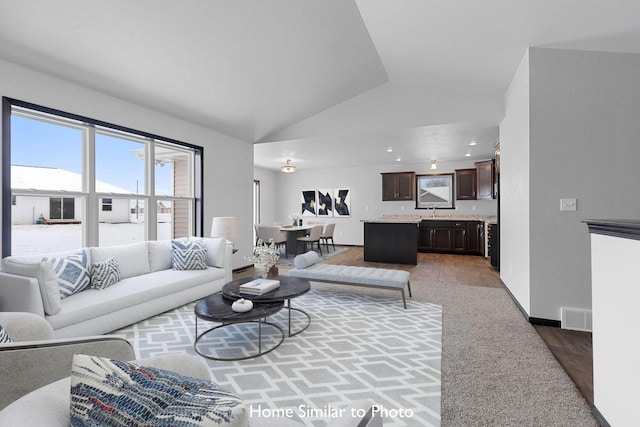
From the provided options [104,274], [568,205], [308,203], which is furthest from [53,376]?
[308,203]

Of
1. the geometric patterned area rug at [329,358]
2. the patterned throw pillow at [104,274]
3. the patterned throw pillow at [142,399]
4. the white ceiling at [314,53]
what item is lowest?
the geometric patterned area rug at [329,358]

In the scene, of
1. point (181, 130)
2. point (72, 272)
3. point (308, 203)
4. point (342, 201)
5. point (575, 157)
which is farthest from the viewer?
point (308, 203)

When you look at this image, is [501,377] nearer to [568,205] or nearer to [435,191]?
[568,205]

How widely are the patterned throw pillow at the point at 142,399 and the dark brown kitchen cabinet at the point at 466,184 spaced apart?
8295mm

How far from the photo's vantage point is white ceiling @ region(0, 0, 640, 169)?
254 centimetres

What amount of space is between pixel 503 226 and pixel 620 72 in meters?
2.17

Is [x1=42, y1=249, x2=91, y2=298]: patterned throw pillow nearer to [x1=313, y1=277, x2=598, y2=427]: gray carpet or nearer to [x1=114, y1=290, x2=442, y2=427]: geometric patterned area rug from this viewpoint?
[x1=114, y1=290, x2=442, y2=427]: geometric patterned area rug

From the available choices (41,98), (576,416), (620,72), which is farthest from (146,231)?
(620,72)

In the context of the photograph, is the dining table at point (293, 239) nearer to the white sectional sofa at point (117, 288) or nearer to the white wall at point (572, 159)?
the white sectional sofa at point (117, 288)

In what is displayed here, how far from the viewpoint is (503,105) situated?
14.3 ft

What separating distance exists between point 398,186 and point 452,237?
2.04 metres

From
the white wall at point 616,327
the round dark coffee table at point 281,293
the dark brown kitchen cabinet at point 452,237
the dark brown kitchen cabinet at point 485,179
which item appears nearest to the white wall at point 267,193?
the dark brown kitchen cabinet at point 452,237

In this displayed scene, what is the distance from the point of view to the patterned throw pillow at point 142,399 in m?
0.60

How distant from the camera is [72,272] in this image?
280cm
